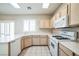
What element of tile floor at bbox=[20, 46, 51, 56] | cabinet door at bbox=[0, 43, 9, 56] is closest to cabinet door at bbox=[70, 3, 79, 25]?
cabinet door at bbox=[0, 43, 9, 56]

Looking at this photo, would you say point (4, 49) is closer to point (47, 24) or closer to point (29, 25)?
point (47, 24)

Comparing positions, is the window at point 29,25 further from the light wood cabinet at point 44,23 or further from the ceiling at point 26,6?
the ceiling at point 26,6

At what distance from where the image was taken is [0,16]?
28.7 feet

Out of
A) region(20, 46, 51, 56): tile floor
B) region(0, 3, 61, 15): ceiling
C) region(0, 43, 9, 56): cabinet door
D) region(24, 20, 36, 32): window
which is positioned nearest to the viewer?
region(0, 43, 9, 56): cabinet door

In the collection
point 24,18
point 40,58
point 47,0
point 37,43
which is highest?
point 24,18

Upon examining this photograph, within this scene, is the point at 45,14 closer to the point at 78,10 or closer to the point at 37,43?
the point at 37,43

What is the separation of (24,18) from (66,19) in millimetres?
5769

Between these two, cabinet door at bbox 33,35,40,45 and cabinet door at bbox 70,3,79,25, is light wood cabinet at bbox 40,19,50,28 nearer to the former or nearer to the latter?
cabinet door at bbox 33,35,40,45

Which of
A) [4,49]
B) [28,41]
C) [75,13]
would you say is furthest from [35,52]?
[75,13]

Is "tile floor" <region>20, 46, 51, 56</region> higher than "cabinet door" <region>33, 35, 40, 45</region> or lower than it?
lower

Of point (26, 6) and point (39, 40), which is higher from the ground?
point (26, 6)

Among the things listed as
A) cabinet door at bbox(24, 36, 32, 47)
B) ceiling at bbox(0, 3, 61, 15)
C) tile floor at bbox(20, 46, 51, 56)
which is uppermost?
ceiling at bbox(0, 3, 61, 15)

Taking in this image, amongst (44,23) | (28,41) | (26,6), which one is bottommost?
(28,41)

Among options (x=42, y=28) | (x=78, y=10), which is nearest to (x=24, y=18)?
Answer: (x=42, y=28)
